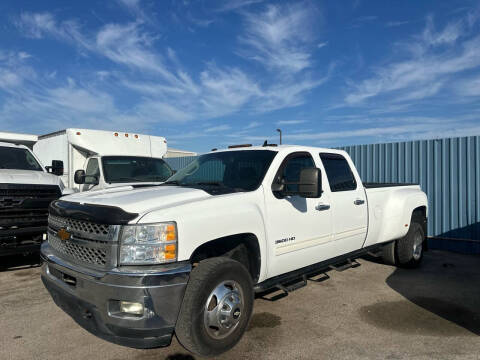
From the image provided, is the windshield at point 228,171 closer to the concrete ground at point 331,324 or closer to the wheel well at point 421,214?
the concrete ground at point 331,324

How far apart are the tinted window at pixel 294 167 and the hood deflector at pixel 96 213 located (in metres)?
1.86

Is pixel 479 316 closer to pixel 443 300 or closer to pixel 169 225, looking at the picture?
pixel 443 300

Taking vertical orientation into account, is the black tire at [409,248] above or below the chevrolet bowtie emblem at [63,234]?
below

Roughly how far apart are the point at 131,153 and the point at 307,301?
19.0 feet

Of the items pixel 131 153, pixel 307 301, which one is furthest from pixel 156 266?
pixel 131 153

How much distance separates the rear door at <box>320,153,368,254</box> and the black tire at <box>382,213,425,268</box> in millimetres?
1469

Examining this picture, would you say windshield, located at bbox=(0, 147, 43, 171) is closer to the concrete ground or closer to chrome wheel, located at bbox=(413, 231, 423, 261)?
the concrete ground

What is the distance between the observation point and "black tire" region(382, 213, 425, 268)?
6.04 metres

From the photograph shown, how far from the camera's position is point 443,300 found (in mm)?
4680

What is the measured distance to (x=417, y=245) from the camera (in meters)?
6.27

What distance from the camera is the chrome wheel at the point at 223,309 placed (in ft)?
9.72

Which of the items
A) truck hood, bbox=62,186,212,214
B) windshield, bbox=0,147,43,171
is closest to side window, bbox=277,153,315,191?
truck hood, bbox=62,186,212,214

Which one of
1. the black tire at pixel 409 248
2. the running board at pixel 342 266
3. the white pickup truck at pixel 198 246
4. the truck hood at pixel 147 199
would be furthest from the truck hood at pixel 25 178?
the black tire at pixel 409 248

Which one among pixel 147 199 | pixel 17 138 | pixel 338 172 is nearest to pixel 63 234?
pixel 147 199
